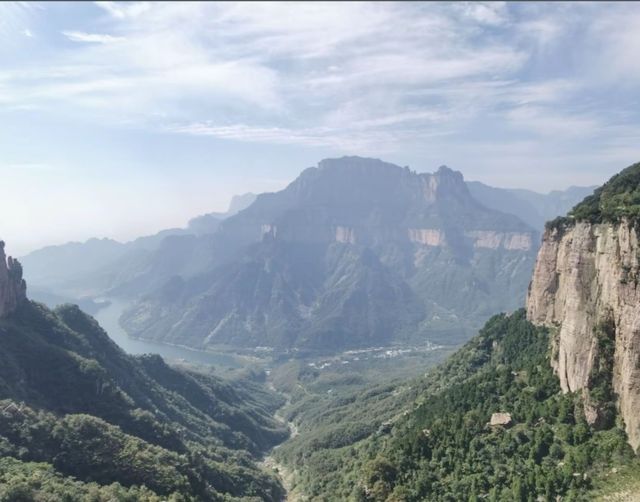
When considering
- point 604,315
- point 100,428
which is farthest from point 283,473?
point 604,315

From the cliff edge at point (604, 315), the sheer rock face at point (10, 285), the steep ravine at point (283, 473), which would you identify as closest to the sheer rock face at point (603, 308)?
the cliff edge at point (604, 315)

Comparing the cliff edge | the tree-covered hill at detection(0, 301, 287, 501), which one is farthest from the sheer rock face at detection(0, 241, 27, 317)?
the cliff edge

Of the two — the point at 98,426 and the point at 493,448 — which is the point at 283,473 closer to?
the point at 98,426

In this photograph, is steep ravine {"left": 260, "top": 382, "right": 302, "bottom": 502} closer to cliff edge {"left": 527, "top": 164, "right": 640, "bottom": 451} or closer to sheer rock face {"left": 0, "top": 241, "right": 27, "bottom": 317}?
cliff edge {"left": 527, "top": 164, "right": 640, "bottom": 451}

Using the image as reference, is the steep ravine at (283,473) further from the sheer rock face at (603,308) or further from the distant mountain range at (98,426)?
the sheer rock face at (603,308)

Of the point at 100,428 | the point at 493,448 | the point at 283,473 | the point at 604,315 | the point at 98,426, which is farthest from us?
the point at 283,473
